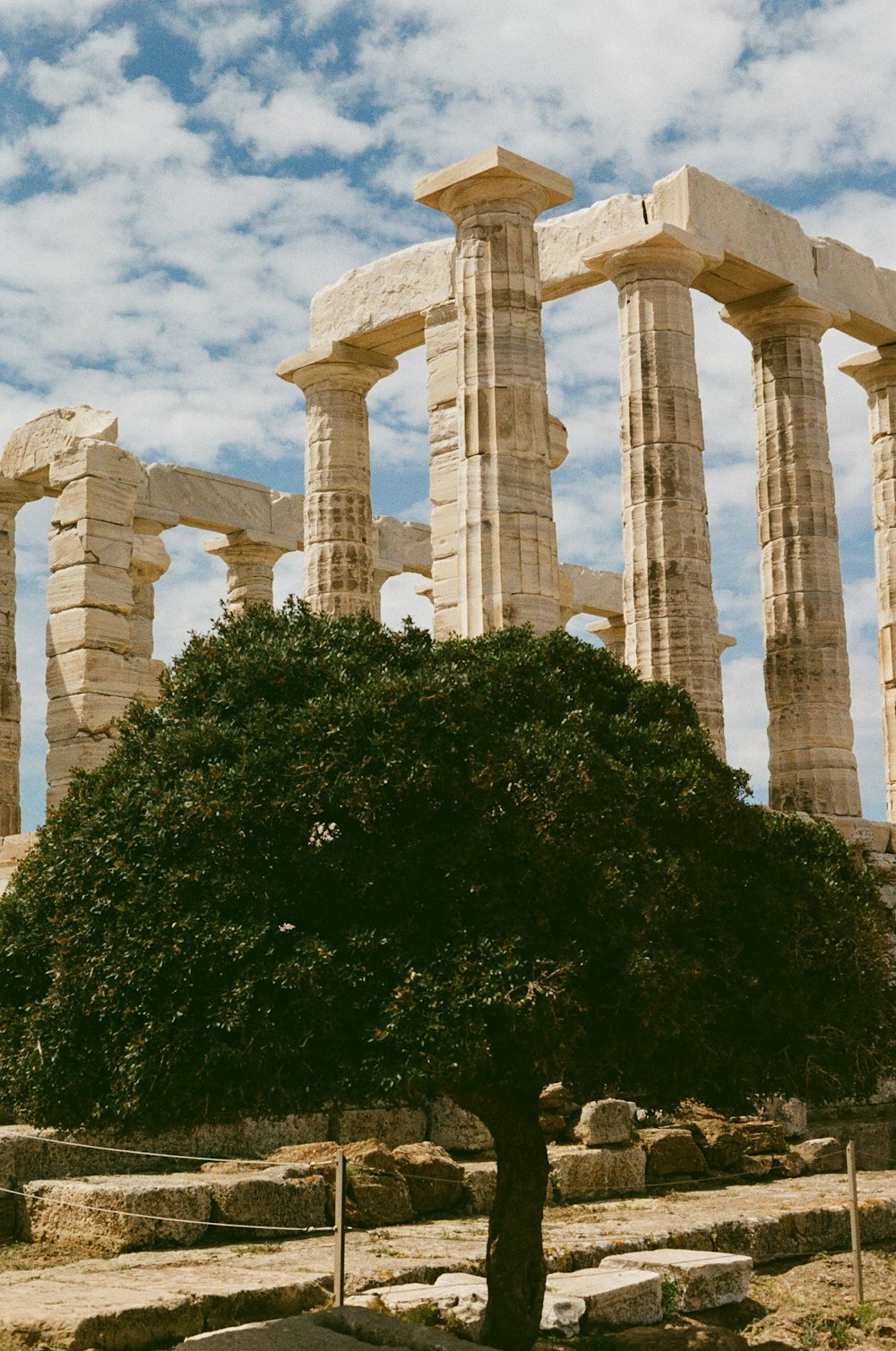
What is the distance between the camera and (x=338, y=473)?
23500 mm

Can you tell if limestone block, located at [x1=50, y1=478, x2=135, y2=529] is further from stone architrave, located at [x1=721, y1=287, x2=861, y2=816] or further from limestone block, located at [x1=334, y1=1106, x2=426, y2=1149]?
limestone block, located at [x1=334, y1=1106, x2=426, y2=1149]

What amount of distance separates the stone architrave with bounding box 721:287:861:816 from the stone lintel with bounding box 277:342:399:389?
477 cm

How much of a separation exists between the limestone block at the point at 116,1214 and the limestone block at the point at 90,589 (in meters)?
12.0

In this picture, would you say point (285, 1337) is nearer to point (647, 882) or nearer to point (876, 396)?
point (647, 882)

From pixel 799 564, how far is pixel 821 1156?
27.4ft

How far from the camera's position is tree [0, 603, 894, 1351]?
30.7 ft

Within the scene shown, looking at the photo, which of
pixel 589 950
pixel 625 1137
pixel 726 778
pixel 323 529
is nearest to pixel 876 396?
pixel 323 529

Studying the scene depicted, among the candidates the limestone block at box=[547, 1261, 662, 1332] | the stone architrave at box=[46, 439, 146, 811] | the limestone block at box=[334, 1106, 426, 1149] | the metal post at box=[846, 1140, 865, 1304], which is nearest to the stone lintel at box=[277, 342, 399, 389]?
the stone architrave at box=[46, 439, 146, 811]

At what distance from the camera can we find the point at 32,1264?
1182 centimetres

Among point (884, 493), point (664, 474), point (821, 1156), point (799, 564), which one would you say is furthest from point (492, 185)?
point (821, 1156)

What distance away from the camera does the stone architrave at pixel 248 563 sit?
30047 millimetres

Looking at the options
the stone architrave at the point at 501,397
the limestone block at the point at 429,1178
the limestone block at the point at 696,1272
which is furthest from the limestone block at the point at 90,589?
the limestone block at the point at 696,1272

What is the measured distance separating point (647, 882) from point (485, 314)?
32.8 feet

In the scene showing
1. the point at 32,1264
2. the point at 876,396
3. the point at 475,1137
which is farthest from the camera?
the point at 876,396
